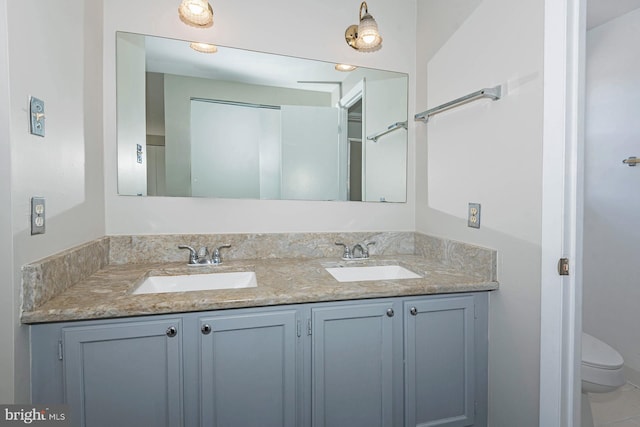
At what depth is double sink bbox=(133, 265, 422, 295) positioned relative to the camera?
4.43 feet

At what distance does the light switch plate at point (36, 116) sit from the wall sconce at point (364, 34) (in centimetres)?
143

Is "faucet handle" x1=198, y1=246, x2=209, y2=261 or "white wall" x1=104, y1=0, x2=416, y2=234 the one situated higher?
"white wall" x1=104, y1=0, x2=416, y2=234

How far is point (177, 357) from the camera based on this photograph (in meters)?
1.01

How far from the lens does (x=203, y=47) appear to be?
1589mm

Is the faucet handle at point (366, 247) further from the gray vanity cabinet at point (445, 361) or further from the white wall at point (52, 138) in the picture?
the white wall at point (52, 138)

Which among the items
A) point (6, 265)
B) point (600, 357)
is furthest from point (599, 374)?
point (6, 265)

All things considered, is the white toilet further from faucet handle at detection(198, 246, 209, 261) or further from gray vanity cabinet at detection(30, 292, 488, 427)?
faucet handle at detection(198, 246, 209, 261)

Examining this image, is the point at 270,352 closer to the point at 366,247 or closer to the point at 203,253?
the point at 203,253

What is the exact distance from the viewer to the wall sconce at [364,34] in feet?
5.08

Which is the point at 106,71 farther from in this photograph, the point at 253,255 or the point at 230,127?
the point at 253,255

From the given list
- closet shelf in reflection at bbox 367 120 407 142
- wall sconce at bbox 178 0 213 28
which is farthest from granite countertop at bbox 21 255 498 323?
wall sconce at bbox 178 0 213 28

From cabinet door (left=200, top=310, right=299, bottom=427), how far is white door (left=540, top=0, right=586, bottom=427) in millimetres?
933

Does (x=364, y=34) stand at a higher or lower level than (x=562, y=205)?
higher

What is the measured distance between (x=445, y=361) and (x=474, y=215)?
0.67 meters
